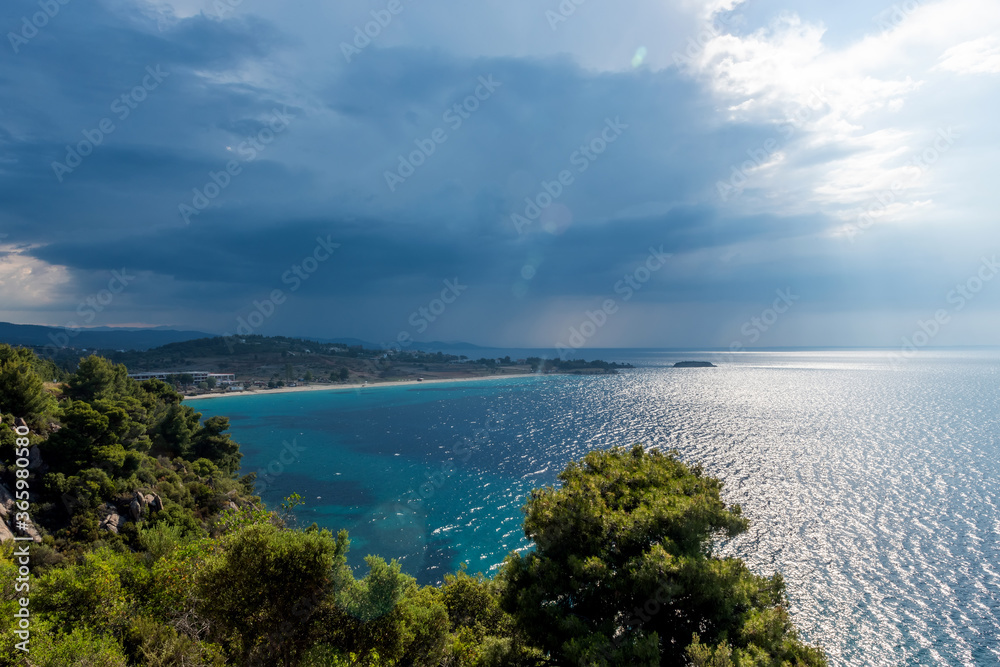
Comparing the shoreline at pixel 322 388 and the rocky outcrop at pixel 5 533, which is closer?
the rocky outcrop at pixel 5 533

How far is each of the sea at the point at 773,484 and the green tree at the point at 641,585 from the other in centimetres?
1532

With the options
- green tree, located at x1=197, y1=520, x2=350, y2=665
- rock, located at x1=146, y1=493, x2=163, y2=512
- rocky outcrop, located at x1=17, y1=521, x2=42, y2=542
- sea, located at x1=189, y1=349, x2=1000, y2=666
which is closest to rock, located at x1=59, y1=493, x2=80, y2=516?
rocky outcrop, located at x1=17, y1=521, x2=42, y2=542

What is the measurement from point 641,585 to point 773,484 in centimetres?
4798

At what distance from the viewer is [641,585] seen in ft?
42.0

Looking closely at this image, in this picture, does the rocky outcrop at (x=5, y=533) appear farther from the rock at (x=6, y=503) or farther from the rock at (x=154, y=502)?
the rock at (x=154, y=502)

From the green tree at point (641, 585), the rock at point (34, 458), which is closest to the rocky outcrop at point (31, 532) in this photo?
the rock at point (34, 458)

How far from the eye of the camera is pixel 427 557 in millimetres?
36031

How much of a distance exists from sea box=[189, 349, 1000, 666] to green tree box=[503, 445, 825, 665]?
15.3m

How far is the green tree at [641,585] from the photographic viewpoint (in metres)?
12.4

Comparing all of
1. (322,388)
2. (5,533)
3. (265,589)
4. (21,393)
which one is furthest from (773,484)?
(322,388)

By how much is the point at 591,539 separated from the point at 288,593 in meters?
10.2

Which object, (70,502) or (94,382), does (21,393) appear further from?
(94,382)

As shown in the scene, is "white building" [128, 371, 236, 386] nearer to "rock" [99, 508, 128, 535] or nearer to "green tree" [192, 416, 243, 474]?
"green tree" [192, 416, 243, 474]

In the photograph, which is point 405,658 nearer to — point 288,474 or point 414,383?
point 288,474
